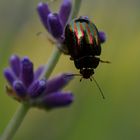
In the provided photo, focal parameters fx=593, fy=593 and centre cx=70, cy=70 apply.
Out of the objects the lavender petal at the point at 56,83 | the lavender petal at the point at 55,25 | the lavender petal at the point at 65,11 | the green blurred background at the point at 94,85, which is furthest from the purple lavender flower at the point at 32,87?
the green blurred background at the point at 94,85

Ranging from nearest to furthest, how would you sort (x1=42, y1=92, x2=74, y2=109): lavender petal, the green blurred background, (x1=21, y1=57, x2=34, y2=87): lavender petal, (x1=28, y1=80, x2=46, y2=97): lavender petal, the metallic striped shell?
the metallic striped shell < (x1=28, y1=80, x2=46, y2=97): lavender petal < (x1=21, y1=57, x2=34, y2=87): lavender petal < (x1=42, y1=92, x2=74, y2=109): lavender petal < the green blurred background

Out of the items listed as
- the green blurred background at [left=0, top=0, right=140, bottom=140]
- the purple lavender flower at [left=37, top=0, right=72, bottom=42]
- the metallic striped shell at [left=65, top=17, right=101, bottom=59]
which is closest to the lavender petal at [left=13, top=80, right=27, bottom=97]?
the purple lavender flower at [left=37, top=0, right=72, bottom=42]

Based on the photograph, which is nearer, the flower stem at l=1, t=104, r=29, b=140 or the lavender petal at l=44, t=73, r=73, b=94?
the flower stem at l=1, t=104, r=29, b=140

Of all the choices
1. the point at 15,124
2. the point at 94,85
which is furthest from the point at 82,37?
the point at 94,85

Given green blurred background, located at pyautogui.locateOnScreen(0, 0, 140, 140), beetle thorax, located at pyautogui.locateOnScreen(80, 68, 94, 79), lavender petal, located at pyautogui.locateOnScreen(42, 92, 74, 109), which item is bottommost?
green blurred background, located at pyautogui.locateOnScreen(0, 0, 140, 140)

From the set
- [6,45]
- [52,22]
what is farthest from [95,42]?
[6,45]

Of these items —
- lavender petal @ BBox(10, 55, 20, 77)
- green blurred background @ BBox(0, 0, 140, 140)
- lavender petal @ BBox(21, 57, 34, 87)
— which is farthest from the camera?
green blurred background @ BBox(0, 0, 140, 140)

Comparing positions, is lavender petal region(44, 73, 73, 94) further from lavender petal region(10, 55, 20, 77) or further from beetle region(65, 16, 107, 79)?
beetle region(65, 16, 107, 79)

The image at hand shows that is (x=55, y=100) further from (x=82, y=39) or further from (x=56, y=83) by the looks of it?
(x=82, y=39)
